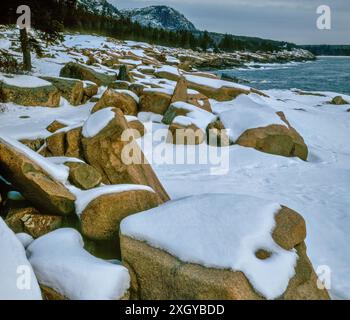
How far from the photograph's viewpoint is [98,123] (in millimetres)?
6582

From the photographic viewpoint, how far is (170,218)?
4.09m

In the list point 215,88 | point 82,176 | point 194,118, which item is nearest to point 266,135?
point 194,118

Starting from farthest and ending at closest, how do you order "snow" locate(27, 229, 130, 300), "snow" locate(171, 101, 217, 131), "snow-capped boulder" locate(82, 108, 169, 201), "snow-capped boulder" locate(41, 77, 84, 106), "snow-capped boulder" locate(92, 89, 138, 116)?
"snow-capped boulder" locate(41, 77, 84, 106) → "snow-capped boulder" locate(92, 89, 138, 116) → "snow" locate(171, 101, 217, 131) → "snow-capped boulder" locate(82, 108, 169, 201) → "snow" locate(27, 229, 130, 300)

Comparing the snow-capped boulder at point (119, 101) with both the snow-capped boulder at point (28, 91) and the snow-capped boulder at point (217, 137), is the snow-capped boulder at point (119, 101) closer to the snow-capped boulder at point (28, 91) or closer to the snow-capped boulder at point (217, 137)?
the snow-capped boulder at point (28, 91)

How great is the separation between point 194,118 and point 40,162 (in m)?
7.15

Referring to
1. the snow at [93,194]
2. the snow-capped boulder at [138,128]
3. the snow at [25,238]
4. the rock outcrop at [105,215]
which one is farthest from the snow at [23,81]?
the rock outcrop at [105,215]

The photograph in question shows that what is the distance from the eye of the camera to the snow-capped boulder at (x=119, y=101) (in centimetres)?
1154

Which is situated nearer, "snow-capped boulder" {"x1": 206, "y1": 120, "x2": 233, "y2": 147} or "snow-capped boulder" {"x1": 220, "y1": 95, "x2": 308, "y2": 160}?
"snow-capped boulder" {"x1": 220, "y1": 95, "x2": 308, "y2": 160}

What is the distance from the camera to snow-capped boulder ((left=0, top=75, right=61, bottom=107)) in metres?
12.7

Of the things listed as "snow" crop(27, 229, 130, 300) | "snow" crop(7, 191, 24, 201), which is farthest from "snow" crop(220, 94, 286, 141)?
"snow" crop(27, 229, 130, 300)

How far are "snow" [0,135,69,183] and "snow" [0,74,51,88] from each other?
9294 mm

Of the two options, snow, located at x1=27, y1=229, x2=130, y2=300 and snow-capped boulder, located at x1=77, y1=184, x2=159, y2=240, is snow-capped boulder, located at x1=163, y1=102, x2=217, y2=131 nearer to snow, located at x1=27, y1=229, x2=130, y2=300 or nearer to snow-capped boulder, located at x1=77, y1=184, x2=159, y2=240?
snow-capped boulder, located at x1=77, y1=184, x2=159, y2=240
